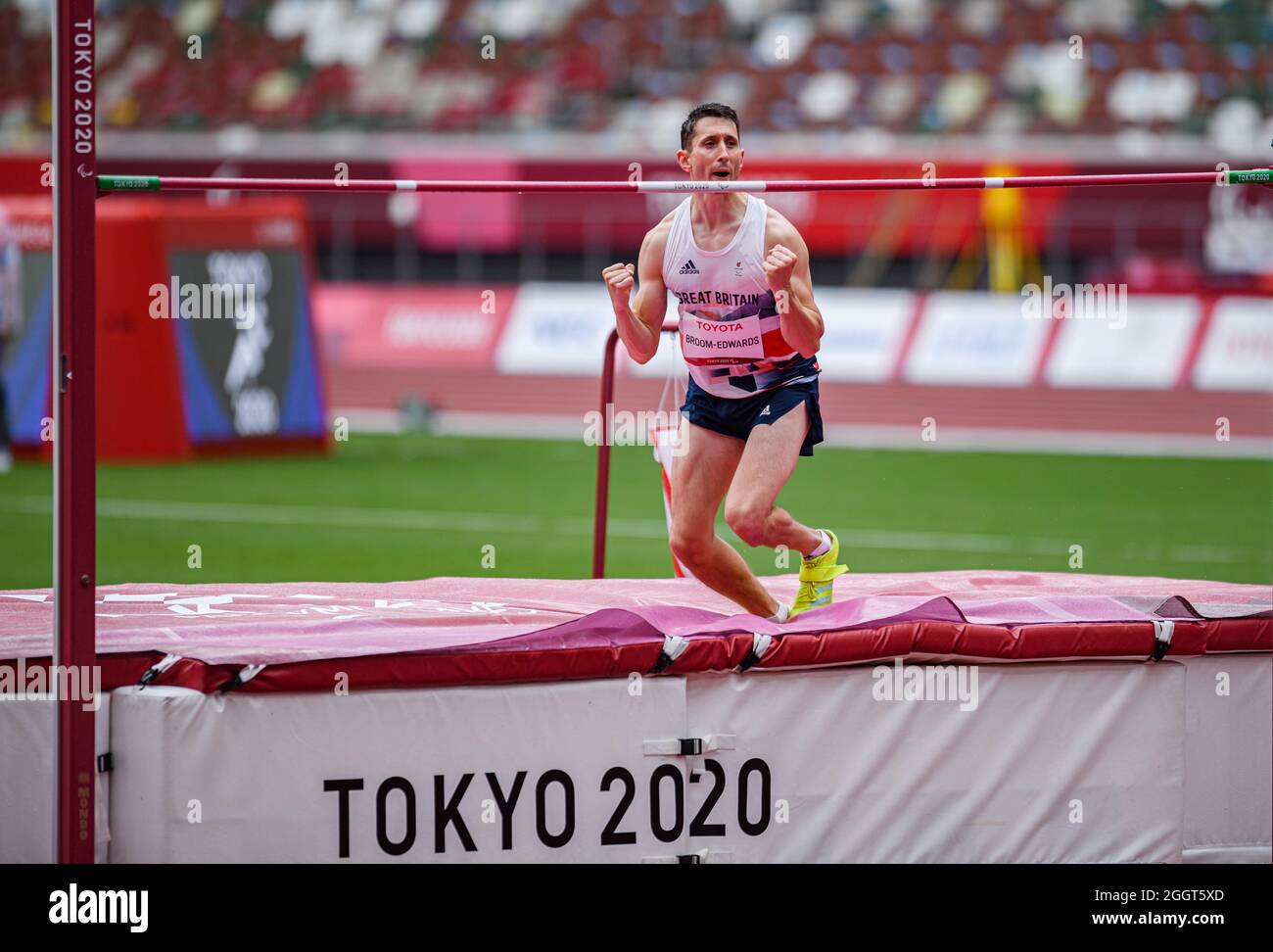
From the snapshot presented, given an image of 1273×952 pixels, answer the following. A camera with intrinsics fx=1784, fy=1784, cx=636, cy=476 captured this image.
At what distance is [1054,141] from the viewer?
2591 cm

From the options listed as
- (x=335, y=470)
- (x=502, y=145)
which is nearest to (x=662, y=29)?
(x=502, y=145)

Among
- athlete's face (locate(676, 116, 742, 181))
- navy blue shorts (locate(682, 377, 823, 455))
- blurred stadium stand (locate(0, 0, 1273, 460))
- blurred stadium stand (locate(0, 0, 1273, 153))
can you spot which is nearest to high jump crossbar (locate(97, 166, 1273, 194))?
athlete's face (locate(676, 116, 742, 181))

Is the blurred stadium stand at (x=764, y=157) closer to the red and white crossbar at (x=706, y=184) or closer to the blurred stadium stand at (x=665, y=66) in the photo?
the blurred stadium stand at (x=665, y=66)

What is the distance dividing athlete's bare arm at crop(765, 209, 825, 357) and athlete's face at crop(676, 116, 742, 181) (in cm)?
27

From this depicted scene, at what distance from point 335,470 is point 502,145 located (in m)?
11.8

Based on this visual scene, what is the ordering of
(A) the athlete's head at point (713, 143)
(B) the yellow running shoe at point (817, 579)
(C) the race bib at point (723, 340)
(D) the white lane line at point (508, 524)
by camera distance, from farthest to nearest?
(D) the white lane line at point (508, 524)
(B) the yellow running shoe at point (817, 579)
(C) the race bib at point (723, 340)
(A) the athlete's head at point (713, 143)

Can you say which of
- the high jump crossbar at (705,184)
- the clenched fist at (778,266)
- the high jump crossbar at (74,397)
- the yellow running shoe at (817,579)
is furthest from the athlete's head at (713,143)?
the high jump crossbar at (74,397)

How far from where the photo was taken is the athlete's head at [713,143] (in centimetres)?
575

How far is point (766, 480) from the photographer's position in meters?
5.98

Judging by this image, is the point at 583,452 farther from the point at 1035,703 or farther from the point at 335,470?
the point at 1035,703

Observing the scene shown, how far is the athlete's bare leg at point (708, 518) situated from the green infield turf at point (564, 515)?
3.46m

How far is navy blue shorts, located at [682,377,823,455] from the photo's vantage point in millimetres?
6133

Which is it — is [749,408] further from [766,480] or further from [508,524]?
[508,524]

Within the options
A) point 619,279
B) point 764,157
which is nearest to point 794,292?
point 619,279
